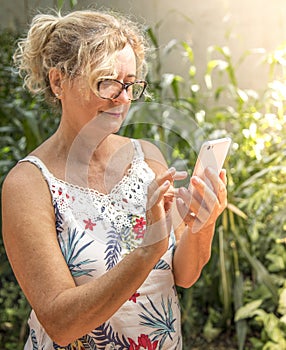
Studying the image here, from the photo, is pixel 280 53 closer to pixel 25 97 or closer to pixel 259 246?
pixel 259 246

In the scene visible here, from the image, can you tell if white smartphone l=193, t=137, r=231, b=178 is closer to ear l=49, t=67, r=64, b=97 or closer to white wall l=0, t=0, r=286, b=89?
ear l=49, t=67, r=64, b=97

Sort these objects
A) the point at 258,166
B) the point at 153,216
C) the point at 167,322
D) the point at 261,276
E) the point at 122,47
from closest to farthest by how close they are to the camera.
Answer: the point at 153,216
the point at 122,47
the point at 167,322
the point at 261,276
the point at 258,166

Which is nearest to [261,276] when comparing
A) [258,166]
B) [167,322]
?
[258,166]

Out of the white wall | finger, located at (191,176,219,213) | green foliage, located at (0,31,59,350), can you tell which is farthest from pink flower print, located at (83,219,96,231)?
the white wall

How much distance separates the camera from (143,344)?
1.45m

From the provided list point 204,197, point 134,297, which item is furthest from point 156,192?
point 134,297

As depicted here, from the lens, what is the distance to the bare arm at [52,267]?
123 centimetres

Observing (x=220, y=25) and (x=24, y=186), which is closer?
(x=24, y=186)

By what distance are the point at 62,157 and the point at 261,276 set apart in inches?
63.7

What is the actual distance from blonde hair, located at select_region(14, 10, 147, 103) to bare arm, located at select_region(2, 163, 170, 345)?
0.67ft

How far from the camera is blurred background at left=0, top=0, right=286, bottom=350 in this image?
285cm

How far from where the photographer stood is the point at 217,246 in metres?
2.97

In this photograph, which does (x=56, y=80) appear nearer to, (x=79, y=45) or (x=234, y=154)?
(x=79, y=45)

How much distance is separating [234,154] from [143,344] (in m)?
1.78
